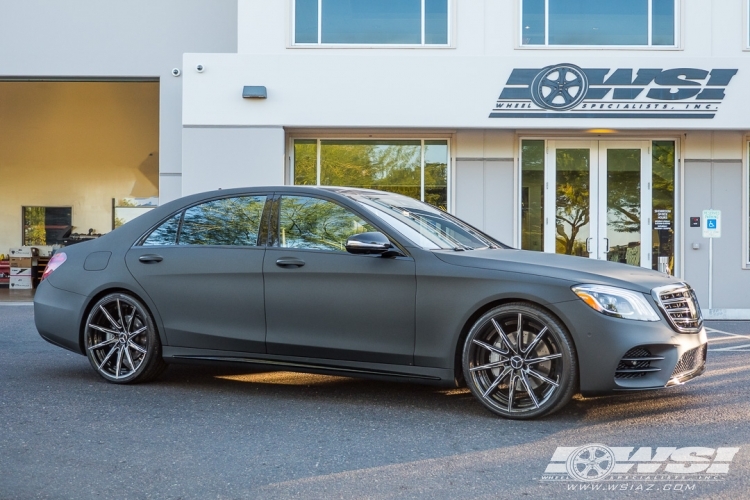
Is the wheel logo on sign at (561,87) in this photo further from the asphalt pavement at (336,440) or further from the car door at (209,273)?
the car door at (209,273)

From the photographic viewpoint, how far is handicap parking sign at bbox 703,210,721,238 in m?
14.8

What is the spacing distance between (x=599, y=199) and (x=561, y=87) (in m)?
2.07

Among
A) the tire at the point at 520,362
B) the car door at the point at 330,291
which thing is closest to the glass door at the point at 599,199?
the car door at the point at 330,291

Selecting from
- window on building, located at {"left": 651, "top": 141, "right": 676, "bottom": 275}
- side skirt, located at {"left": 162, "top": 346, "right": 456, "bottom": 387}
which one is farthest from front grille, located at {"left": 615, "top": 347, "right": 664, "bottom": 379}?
window on building, located at {"left": 651, "top": 141, "right": 676, "bottom": 275}

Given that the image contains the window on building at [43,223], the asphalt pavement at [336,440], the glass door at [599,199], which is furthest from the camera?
the window on building at [43,223]

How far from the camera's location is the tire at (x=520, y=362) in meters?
5.47

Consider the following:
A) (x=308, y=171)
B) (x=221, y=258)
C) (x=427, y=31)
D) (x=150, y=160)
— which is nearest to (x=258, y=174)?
(x=308, y=171)

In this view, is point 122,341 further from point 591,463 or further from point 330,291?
point 591,463

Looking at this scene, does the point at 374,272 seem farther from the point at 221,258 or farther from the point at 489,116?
the point at 489,116

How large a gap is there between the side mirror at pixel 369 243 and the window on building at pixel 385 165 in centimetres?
947

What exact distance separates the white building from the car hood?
28.5 feet

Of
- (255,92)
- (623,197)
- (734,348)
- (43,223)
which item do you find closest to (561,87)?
(623,197)

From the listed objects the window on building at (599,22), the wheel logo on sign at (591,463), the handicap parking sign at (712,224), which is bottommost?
the wheel logo on sign at (591,463)

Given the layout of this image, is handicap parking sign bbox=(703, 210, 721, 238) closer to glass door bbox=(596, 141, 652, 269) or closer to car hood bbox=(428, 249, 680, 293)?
glass door bbox=(596, 141, 652, 269)
